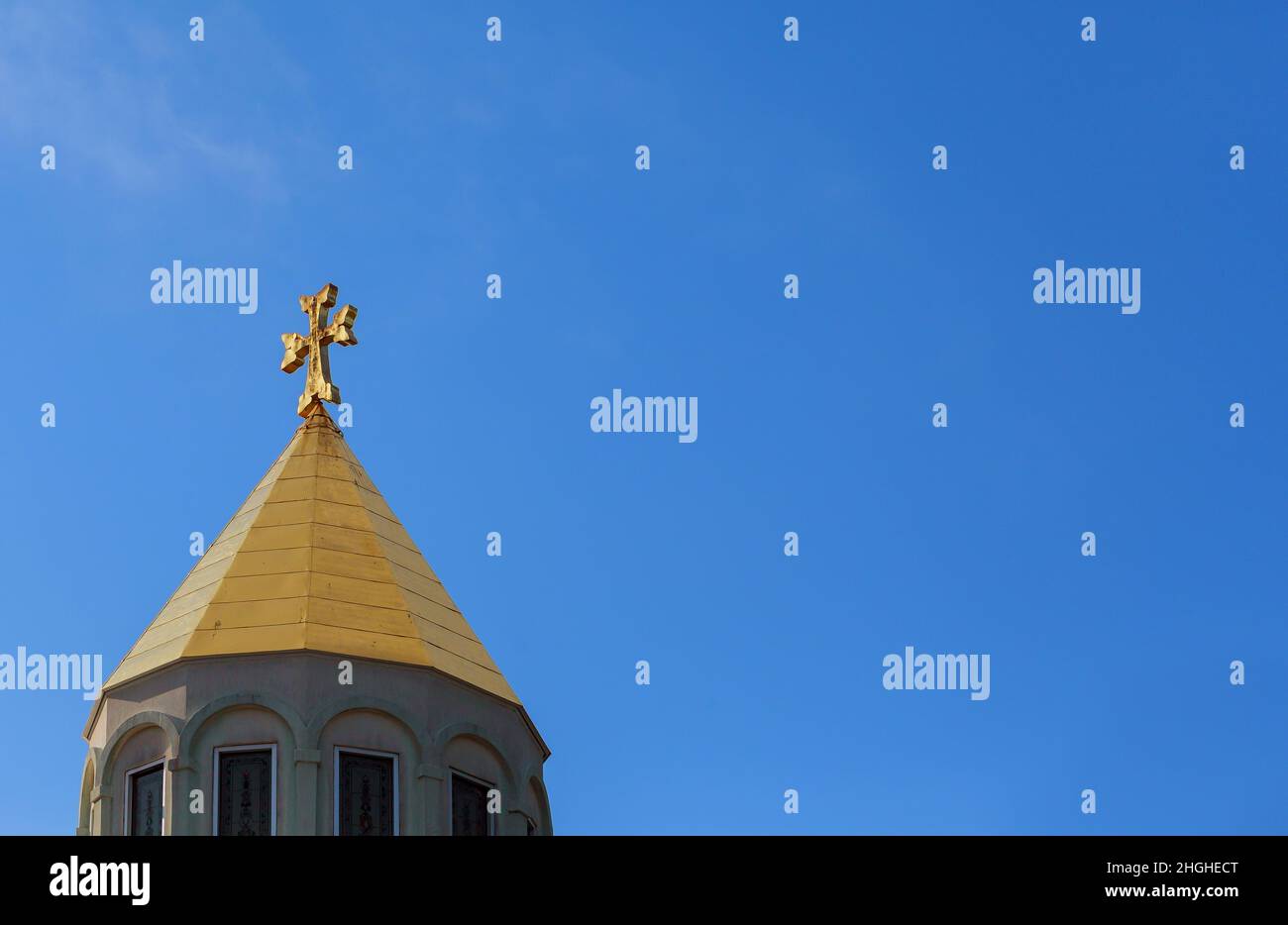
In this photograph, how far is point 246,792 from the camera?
1689 inches

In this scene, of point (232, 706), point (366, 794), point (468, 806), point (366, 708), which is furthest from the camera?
point (468, 806)

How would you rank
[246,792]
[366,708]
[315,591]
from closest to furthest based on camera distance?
[246,792] < [366,708] < [315,591]

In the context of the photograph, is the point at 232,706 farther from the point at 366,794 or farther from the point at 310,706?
the point at 366,794

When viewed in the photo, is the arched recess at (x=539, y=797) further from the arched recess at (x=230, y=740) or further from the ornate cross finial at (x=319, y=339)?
the ornate cross finial at (x=319, y=339)

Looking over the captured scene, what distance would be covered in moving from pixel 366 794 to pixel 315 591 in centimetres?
344

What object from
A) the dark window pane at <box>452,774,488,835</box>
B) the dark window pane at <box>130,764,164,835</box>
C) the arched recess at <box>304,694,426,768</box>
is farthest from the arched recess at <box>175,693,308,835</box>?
the dark window pane at <box>452,774,488,835</box>

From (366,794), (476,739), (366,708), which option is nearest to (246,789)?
(366,794)

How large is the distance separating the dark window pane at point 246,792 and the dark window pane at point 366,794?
1.01 meters

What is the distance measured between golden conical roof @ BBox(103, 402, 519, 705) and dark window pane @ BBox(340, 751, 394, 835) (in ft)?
5.17

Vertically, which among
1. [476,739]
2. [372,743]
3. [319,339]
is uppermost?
[319,339]

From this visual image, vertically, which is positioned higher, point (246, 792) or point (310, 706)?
point (310, 706)
